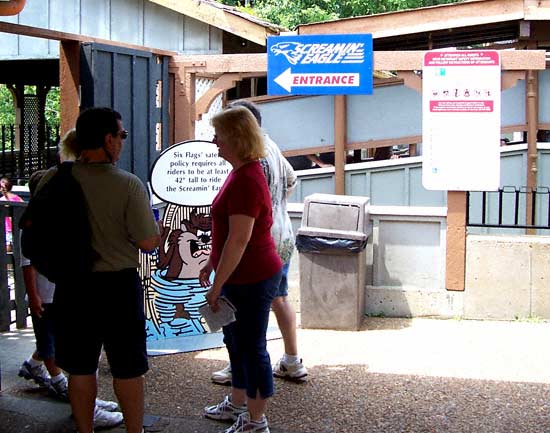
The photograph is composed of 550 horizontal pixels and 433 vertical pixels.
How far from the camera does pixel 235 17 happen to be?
10.8 meters

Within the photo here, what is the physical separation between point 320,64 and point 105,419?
13.1ft

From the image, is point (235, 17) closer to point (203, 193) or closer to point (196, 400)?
point (203, 193)

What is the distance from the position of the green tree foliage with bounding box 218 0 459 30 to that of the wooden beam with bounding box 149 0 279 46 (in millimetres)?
11661

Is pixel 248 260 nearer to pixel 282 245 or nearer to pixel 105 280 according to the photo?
pixel 105 280

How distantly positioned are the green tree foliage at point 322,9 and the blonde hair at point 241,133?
18561mm

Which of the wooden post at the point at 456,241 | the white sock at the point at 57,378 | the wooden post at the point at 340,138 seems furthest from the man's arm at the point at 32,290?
the wooden post at the point at 340,138

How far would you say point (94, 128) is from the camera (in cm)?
389

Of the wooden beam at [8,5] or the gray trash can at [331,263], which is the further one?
the gray trash can at [331,263]

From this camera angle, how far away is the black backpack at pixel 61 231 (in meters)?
3.85

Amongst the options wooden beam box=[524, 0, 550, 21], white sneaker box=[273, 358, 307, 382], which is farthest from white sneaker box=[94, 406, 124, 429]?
wooden beam box=[524, 0, 550, 21]

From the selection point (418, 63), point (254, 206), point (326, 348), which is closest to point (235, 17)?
point (418, 63)

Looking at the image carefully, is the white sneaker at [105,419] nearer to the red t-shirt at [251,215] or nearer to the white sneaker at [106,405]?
the white sneaker at [106,405]

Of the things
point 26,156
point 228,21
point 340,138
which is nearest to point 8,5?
point 340,138

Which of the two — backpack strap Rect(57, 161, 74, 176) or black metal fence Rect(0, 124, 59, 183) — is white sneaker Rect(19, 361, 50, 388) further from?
black metal fence Rect(0, 124, 59, 183)
